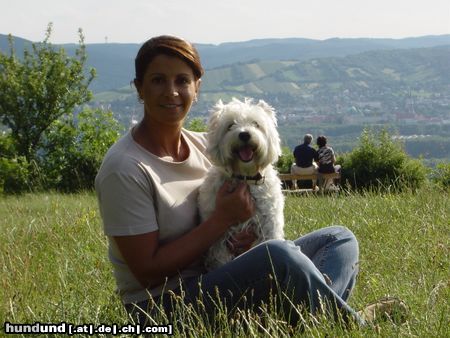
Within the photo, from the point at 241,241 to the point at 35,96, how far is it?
74.6ft

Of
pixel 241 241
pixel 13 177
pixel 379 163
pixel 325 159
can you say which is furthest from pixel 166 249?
pixel 13 177

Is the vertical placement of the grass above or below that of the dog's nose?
below

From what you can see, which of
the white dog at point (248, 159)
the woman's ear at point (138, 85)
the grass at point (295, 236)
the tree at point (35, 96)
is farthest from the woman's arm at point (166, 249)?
the tree at point (35, 96)

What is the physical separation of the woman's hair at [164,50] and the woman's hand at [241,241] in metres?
1.02

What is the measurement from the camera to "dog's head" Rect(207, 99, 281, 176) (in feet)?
13.5

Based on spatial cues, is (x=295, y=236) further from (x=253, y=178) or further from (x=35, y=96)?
(x=35, y=96)

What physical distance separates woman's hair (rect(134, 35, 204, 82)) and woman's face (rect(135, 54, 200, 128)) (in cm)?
2

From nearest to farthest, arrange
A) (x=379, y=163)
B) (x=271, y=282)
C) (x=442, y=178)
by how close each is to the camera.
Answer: (x=271, y=282) → (x=442, y=178) → (x=379, y=163)

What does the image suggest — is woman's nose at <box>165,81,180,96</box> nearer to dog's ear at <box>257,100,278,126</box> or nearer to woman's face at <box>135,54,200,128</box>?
woman's face at <box>135,54,200,128</box>

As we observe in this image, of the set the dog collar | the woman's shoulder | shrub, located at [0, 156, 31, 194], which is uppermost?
the woman's shoulder

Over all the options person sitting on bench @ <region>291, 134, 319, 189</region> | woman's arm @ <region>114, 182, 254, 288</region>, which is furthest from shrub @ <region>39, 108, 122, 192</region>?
woman's arm @ <region>114, 182, 254, 288</region>

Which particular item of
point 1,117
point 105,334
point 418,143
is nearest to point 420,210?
point 105,334

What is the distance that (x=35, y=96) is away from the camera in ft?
83.9

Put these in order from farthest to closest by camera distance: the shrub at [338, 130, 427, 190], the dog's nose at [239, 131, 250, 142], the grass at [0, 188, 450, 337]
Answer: the shrub at [338, 130, 427, 190]
the dog's nose at [239, 131, 250, 142]
the grass at [0, 188, 450, 337]
